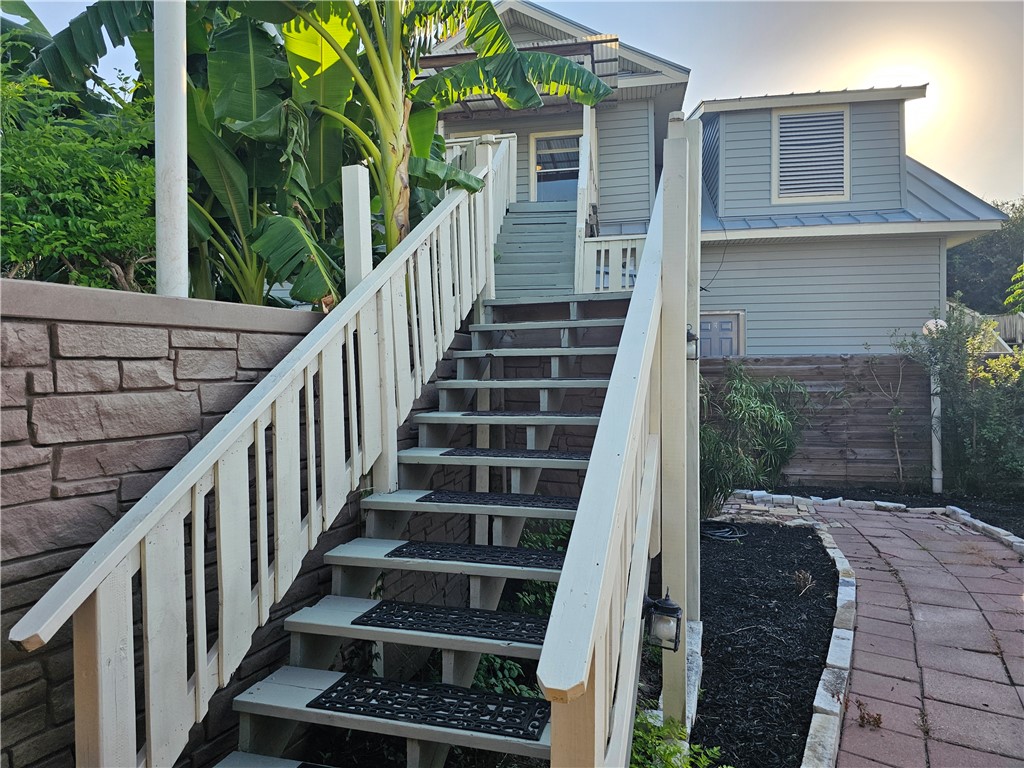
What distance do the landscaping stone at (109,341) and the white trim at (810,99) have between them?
9691 mm

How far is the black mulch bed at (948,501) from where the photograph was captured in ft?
19.1

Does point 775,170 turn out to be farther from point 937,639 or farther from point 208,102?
point 208,102

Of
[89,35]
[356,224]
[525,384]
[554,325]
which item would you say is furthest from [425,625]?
[89,35]

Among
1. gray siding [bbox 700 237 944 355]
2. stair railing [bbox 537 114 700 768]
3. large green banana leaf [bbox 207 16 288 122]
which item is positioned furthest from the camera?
gray siding [bbox 700 237 944 355]

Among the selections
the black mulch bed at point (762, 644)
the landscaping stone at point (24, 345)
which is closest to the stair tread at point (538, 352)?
the black mulch bed at point (762, 644)

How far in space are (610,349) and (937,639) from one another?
8.03 ft

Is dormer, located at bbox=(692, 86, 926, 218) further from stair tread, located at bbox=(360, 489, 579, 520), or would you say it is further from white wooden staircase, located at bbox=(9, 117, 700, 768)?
stair tread, located at bbox=(360, 489, 579, 520)

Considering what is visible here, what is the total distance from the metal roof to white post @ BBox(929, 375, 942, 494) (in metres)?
2.75

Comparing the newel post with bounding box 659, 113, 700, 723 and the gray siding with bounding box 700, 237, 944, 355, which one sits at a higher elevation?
the gray siding with bounding box 700, 237, 944, 355

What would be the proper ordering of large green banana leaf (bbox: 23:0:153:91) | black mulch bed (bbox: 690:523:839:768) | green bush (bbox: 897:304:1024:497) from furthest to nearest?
green bush (bbox: 897:304:1024:497), large green banana leaf (bbox: 23:0:153:91), black mulch bed (bbox: 690:523:839:768)

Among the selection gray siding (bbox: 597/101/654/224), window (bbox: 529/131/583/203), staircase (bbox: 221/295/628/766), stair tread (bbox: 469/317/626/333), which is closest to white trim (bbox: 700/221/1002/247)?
gray siding (bbox: 597/101/654/224)

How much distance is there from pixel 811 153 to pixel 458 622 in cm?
978

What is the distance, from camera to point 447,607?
92.5 inches

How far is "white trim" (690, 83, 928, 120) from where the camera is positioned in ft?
28.9
